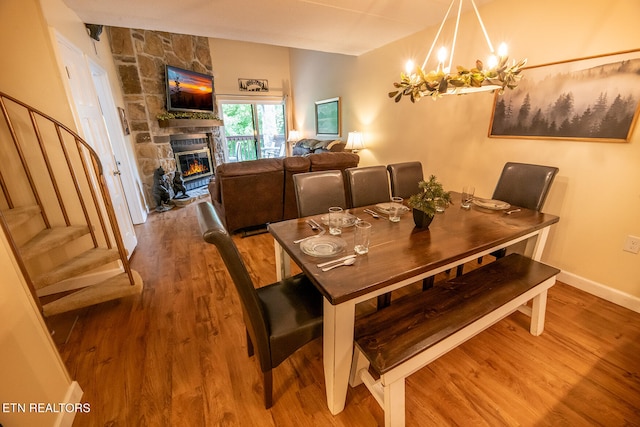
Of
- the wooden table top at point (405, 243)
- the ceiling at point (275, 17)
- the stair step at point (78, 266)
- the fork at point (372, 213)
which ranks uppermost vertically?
the ceiling at point (275, 17)

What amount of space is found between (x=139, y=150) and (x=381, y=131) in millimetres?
4041

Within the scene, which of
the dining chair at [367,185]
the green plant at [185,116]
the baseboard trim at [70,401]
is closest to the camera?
the baseboard trim at [70,401]

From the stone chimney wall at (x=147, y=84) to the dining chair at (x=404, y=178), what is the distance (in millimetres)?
4193

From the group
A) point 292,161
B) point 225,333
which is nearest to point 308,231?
point 225,333

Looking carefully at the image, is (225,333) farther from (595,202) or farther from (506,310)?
(595,202)

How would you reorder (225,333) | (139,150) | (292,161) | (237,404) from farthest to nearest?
(139,150), (292,161), (225,333), (237,404)

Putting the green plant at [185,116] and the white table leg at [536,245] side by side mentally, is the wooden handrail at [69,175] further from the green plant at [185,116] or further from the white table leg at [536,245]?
the white table leg at [536,245]

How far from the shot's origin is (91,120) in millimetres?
2475

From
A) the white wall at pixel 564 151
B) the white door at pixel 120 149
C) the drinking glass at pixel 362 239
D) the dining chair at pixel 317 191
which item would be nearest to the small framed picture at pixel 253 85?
the white door at pixel 120 149

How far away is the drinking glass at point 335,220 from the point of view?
1481 millimetres

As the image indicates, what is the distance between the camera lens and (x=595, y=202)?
6.42ft

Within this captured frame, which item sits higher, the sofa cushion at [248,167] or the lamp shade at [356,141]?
the lamp shade at [356,141]

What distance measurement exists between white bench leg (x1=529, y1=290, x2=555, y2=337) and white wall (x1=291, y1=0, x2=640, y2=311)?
2.77 ft

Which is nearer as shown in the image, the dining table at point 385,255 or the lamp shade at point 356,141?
the dining table at point 385,255
